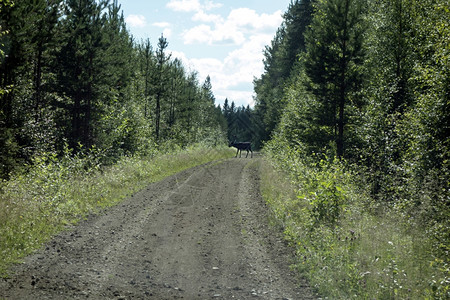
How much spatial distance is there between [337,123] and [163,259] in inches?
778

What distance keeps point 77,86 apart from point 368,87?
61.6ft

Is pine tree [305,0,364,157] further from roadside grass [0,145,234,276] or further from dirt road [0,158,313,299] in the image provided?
roadside grass [0,145,234,276]

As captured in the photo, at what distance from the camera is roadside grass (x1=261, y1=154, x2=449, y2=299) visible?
6.11 metres

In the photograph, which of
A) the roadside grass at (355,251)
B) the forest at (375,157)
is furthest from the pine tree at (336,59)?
the roadside grass at (355,251)

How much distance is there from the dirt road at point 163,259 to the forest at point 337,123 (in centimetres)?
95

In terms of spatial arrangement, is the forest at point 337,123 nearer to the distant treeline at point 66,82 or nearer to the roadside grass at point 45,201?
the distant treeline at point 66,82

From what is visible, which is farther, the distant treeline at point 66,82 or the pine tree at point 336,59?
the pine tree at point 336,59

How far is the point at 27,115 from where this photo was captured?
631 inches

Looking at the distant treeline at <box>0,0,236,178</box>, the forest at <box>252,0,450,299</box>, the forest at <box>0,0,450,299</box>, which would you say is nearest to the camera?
the forest at <box>252,0,450,299</box>

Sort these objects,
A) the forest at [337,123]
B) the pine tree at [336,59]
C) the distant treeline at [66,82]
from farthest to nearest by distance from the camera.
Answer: the pine tree at [336,59] → the distant treeline at [66,82] → the forest at [337,123]

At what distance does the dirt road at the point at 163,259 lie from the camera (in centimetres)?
607

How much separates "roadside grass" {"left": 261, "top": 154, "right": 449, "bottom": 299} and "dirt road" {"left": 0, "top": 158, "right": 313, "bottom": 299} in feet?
1.81

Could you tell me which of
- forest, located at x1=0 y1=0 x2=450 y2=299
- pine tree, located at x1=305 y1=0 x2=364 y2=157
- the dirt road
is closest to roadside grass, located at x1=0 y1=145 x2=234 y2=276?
the dirt road

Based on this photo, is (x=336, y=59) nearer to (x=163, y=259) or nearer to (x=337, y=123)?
(x=337, y=123)
